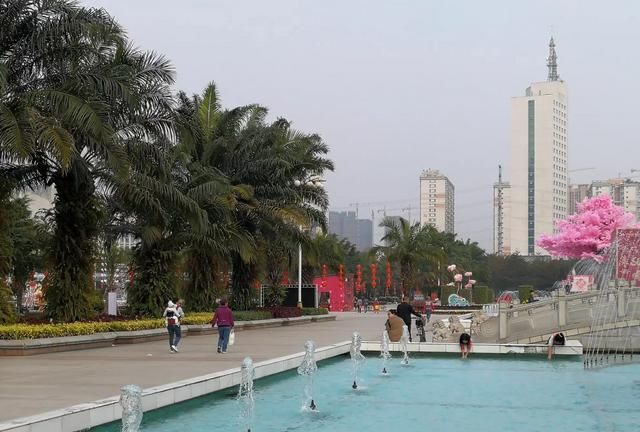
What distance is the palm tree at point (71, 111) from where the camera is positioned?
1992cm

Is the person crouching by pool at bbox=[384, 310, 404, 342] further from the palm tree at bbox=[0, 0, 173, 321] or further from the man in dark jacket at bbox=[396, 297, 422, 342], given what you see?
the palm tree at bbox=[0, 0, 173, 321]

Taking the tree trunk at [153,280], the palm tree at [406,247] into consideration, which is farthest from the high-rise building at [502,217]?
the tree trunk at [153,280]

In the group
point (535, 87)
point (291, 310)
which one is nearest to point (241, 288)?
point (291, 310)

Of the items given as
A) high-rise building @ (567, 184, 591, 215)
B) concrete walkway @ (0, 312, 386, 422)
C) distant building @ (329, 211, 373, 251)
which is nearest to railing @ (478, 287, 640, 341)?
concrete walkway @ (0, 312, 386, 422)

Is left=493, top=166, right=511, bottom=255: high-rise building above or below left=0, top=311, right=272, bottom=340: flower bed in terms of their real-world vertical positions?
above

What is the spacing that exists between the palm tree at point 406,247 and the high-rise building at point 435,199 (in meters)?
99.5

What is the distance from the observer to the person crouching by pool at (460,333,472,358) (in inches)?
909

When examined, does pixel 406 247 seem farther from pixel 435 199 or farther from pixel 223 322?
pixel 435 199

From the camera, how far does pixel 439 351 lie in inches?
946

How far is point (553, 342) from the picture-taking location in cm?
2303

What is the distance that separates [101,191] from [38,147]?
4362 mm

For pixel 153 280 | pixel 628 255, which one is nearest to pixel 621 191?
pixel 628 255

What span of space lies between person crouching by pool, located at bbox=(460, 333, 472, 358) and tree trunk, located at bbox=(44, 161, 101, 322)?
1044cm

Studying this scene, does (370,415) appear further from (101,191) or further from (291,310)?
(291,310)
